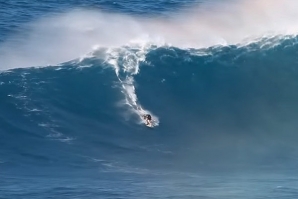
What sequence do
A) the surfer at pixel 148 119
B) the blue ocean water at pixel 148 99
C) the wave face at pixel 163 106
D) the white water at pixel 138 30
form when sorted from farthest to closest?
the white water at pixel 138 30 → the surfer at pixel 148 119 → the wave face at pixel 163 106 → the blue ocean water at pixel 148 99

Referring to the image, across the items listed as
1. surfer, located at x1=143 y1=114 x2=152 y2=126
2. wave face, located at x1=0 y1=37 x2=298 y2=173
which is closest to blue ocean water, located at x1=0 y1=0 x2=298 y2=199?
Result: wave face, located at x1=0 y1=37 x2=298 y2=173

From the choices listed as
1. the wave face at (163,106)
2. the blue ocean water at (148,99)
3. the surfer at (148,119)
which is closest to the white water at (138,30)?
the blue ocean water at (148,99)

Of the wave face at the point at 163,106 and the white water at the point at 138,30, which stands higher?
the white water at the point at 138,30

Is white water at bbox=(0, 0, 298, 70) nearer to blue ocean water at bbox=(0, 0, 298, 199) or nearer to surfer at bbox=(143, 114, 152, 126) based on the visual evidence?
blue ocean water at bbox=(0, 0, 298, 199)

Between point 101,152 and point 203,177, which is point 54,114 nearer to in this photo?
point 101,152

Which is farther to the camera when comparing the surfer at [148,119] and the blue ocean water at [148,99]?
the surfer at [148,119]

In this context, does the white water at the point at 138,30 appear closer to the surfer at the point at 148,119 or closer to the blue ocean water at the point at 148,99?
the blue ocean water at the point at 148,99

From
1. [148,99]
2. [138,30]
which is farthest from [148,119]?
[138,30]

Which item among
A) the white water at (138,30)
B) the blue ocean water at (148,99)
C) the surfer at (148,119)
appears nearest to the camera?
the blue ocean water at (148,99)

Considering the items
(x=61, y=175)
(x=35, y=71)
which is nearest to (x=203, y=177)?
(x=61, y=175)
